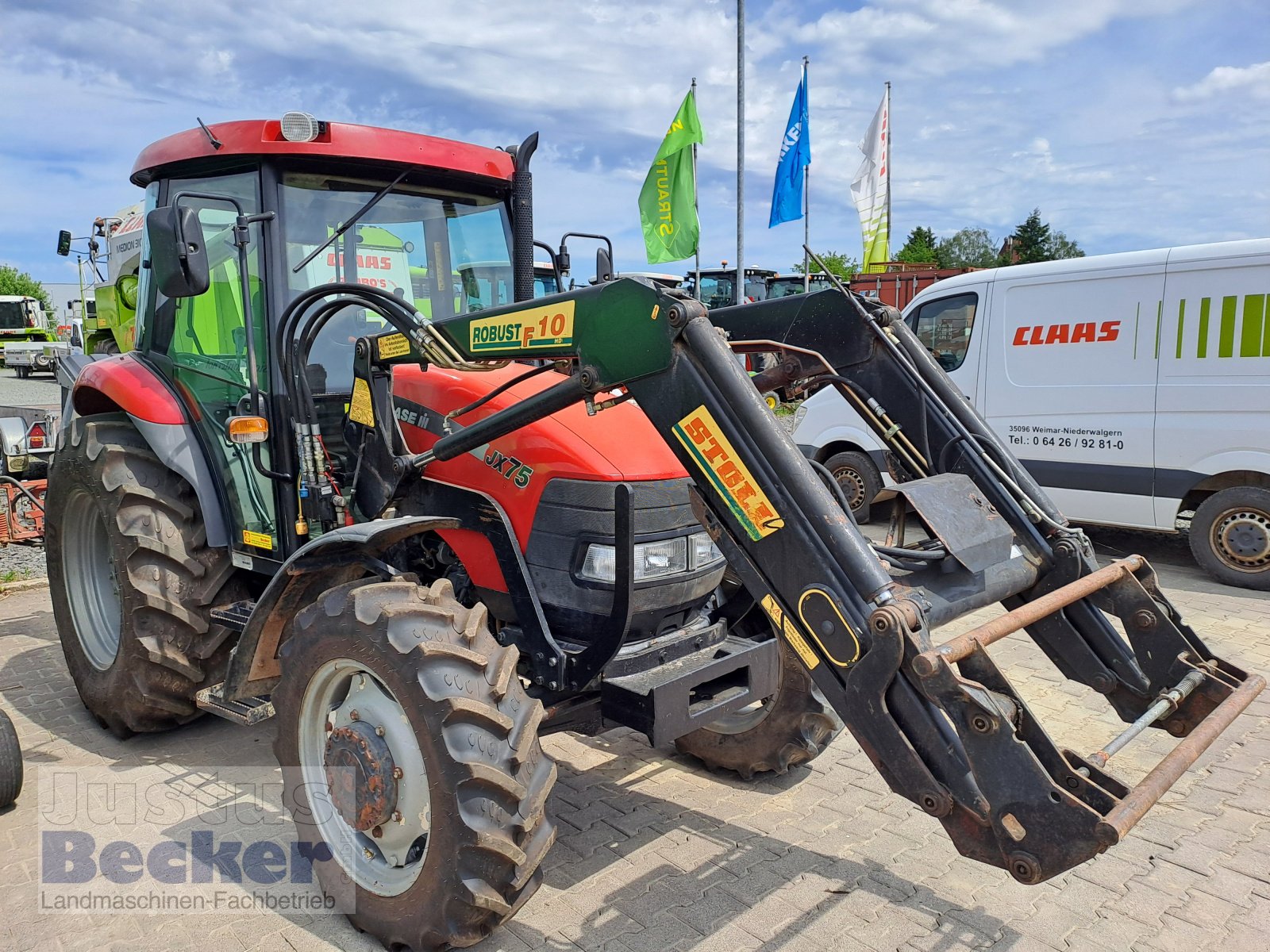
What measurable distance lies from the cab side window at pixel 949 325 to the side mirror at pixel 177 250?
6511mm

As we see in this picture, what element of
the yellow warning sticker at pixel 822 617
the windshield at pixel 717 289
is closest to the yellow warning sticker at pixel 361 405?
the yellow warning sticker at pixel 822 617

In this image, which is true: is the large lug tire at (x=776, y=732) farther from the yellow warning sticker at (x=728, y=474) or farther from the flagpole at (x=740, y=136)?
the flagpole at (x=740, y=136)

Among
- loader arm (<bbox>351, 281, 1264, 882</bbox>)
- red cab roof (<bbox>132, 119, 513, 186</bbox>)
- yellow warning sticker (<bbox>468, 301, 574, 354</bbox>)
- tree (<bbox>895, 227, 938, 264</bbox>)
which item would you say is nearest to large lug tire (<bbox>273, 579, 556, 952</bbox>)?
loader arm (<bbox>351, 281, 1264, 882</bbox>)

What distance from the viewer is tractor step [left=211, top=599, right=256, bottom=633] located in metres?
3.79

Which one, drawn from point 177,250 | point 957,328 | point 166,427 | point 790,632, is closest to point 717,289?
point 957,328

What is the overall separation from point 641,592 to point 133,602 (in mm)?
2371

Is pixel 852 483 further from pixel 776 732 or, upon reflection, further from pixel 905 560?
pixel 905 560

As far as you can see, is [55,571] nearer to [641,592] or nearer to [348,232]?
[348,232]

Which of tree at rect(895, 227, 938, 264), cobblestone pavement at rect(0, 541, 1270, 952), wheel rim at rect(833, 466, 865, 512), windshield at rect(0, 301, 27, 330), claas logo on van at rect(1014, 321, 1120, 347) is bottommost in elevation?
cobblestone pavement at rect(0, 541, 1270, 952)

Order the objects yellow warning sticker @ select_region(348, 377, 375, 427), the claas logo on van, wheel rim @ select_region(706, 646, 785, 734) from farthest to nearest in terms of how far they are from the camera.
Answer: the claas logo on van < wheel rim @ select_region(706, 646, 785, 734) < yellow warning sticker @ select_region(348, 377, 375, 427)

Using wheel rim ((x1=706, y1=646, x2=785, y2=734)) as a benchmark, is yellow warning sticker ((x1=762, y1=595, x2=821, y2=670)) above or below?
above

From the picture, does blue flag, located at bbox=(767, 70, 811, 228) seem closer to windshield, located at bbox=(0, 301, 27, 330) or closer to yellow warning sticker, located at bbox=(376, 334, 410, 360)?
yellow warning sticker, located at bbox=(376, 334, 410, 360)

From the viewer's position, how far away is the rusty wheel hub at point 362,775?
2691 mm

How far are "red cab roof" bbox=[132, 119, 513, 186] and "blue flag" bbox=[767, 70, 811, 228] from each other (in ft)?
32.6
